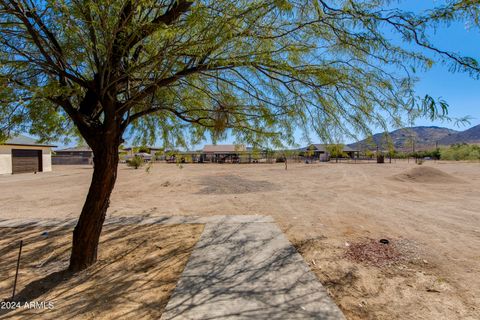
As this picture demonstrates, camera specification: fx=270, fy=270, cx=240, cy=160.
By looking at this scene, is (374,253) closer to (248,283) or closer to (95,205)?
(248,283)

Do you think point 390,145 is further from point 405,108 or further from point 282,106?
point 282,106

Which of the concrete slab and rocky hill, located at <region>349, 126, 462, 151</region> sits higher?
rocky hill, located at <region>349, 126, 462, 151</region>

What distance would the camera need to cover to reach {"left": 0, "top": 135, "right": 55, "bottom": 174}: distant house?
80.0ft

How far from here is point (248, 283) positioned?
3.85 meters

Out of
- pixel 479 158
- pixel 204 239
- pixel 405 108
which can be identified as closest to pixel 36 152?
pixel 204 239

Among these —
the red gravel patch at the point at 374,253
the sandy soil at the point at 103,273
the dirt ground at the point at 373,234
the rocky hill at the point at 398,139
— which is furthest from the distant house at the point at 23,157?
the rocky hill at the point at 398,139

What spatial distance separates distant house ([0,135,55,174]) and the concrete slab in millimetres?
25531

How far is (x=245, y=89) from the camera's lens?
5.26 metres

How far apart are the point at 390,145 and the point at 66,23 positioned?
15.5 ft

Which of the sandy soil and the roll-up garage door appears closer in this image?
the sandy soil

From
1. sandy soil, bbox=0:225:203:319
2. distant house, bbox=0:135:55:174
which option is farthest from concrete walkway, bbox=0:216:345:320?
distant house, bbox=0:135:55:174

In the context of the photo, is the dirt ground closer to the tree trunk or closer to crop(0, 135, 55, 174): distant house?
the tree trunk

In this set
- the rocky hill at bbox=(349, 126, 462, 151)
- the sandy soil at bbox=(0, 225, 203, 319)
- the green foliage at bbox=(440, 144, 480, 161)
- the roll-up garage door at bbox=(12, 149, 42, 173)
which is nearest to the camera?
the sandy soil at bbox=(0, 225, 203, 319)

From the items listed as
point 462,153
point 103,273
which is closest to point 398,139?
point 103,273
